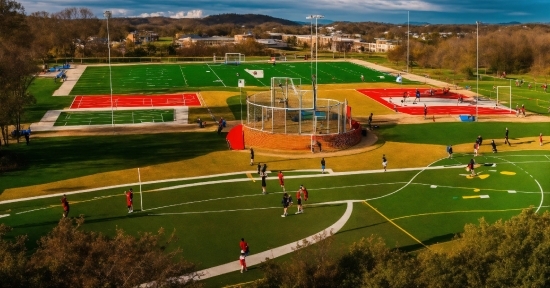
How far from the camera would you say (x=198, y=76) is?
89312mm

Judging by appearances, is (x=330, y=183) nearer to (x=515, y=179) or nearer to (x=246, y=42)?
(x=515, y=179)

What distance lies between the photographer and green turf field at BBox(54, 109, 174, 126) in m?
51.2

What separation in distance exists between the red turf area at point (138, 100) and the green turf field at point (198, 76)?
4377 millimetres

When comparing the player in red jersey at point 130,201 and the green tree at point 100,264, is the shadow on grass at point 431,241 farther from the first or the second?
the player in red jersey at point 130,201

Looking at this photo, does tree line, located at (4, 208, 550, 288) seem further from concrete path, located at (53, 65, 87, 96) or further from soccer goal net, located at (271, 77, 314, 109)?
concrete path, located at (53, 65, 87, 96)

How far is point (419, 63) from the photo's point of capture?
10775 cm

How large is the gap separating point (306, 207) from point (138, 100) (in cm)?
4187

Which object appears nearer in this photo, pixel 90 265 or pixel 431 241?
pixel 90 265

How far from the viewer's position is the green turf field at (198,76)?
249ft

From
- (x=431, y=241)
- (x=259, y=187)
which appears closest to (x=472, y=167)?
(x=431, y=241)

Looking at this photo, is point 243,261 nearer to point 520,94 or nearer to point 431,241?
point 431,241

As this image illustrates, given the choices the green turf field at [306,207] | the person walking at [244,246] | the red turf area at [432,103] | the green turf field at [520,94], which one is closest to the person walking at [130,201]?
the green turf field at [306,207]

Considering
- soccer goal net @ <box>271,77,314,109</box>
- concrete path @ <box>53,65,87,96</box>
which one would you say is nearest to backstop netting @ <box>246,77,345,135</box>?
soccer goal net @ <box>271,77,314,109</box>

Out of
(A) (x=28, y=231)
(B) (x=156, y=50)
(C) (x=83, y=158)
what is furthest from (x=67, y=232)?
(B) (x=156, y=50)
